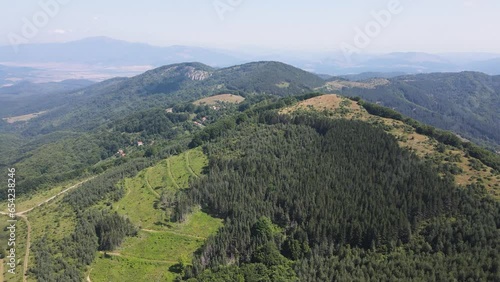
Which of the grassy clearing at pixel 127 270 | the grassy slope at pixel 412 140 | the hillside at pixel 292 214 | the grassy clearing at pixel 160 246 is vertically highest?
the grassy slope at pixel 412 140

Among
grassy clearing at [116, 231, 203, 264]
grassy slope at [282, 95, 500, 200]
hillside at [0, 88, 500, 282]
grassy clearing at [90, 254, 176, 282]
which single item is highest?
grassy slope at [282, 95, 500, 200]

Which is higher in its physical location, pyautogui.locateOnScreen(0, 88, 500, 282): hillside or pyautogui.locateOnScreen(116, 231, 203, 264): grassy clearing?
pyautogui.locateOnScreen(0, 88, 500, 282): hillside

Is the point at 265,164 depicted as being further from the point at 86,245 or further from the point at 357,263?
the point at 86,245

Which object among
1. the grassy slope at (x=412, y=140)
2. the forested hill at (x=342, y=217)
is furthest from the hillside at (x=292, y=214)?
the grassy slope at (x=412, y=140)

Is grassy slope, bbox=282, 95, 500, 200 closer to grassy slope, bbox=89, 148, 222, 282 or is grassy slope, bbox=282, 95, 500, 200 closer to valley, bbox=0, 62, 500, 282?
valley, bbox=0, 62, 500, 282

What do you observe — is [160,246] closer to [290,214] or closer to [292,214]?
[290,214]

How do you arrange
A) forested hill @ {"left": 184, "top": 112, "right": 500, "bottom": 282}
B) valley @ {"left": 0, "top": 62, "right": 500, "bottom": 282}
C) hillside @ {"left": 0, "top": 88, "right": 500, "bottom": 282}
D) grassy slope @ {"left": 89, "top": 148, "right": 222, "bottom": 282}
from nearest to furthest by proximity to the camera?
forested hill @ {"left": 184, "top": 112, "right": 500, "bottom": 282} → hillside @ {"left": 0, "top": 88, "right": 500, "bottom": 282} → valley @ {"left": 0, "top": 62, "right": 500, "bottom": 282} → grassy slope @ {"left": 89, "top": 148, "right": 222, "bottom": 282}

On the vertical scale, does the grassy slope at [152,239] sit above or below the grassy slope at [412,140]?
below

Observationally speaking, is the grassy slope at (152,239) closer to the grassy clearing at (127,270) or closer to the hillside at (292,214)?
the grassy clearing at (127,270)

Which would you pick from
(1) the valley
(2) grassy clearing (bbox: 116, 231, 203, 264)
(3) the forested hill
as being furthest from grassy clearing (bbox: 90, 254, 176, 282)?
(3) the forested hill
